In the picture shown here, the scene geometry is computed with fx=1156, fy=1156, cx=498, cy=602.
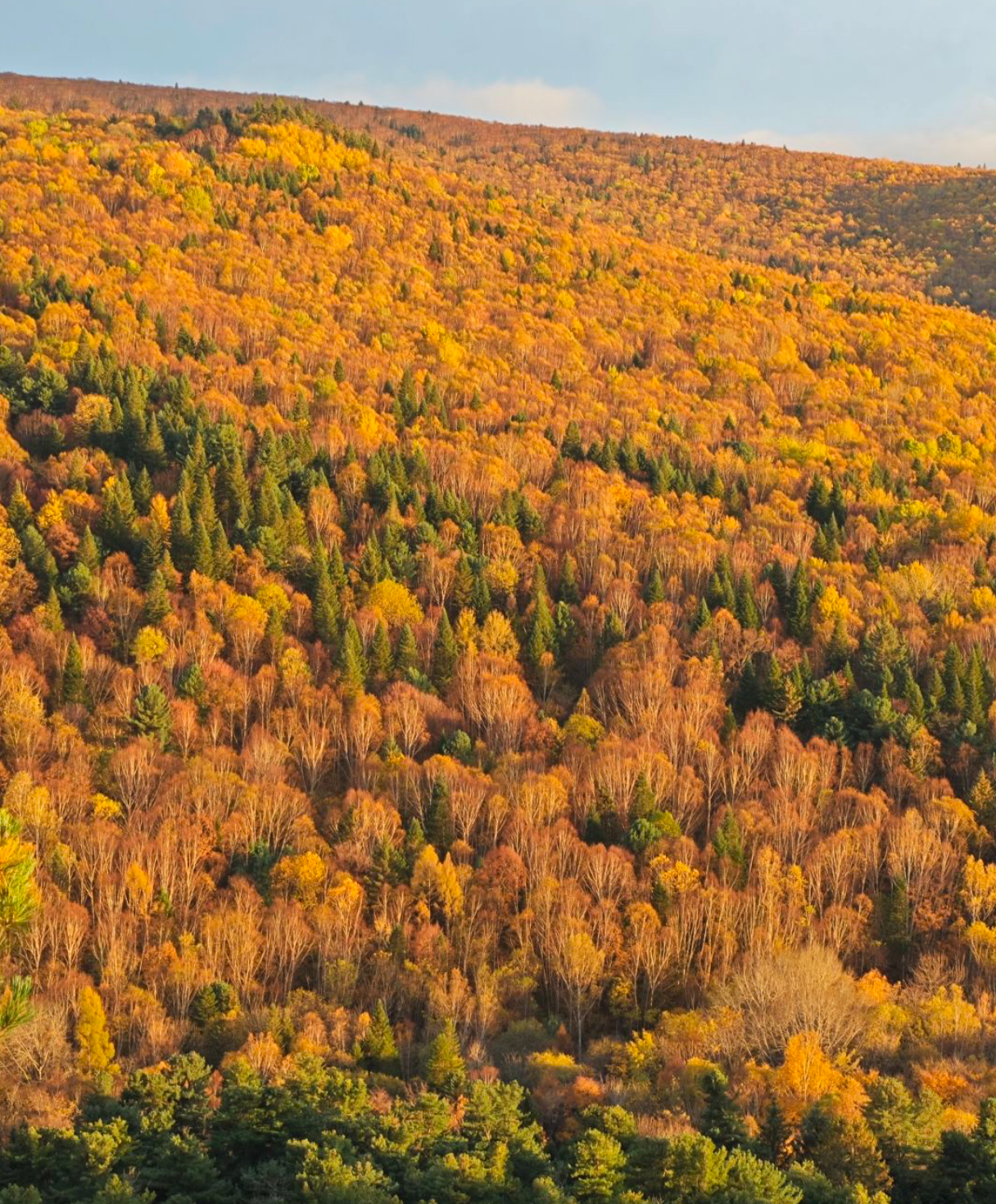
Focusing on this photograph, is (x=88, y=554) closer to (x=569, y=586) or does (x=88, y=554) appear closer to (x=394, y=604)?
(x=394, y=604)

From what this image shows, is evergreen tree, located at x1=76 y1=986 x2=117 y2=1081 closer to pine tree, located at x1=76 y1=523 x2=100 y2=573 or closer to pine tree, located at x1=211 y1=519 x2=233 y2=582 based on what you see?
pine tree, located at x1=76 y1=523 x2=100 y2=573

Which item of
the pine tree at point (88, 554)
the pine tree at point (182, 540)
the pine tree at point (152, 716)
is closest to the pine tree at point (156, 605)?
the pine tree at point (88, 554)

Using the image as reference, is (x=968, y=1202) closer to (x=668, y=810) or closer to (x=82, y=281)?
(x=668, y=810)

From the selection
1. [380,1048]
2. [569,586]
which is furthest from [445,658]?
[380,1048]

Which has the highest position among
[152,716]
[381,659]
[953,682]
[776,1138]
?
[953,682]

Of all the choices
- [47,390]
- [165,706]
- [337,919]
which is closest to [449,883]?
[337,919]

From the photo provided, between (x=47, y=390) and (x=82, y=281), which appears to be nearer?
(x=47, y=390)
